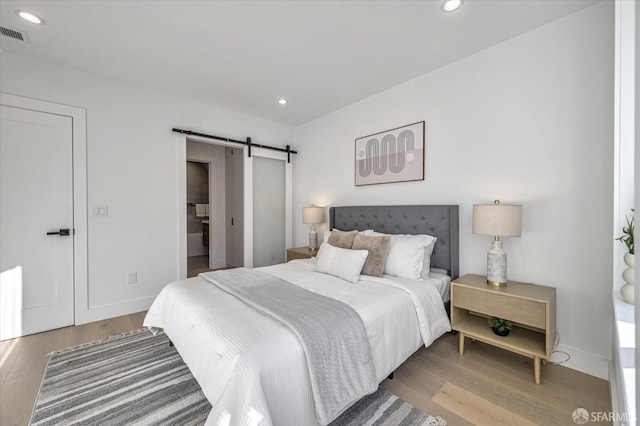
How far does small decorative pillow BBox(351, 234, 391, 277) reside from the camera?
2.44 meters

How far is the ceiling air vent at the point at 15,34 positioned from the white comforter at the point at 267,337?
2.49 metres

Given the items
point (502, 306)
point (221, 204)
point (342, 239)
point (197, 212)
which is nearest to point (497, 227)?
point (502, 306)

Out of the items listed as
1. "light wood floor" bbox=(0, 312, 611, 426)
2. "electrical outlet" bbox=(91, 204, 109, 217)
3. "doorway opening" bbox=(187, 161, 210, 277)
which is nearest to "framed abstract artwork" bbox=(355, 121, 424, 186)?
"light wood floor" bbox=(0, 312, 611, 426)

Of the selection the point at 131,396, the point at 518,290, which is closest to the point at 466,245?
the point at 518,290

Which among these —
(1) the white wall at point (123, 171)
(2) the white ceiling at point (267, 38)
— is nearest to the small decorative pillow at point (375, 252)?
(2) the white ceiling at point (267, 38)

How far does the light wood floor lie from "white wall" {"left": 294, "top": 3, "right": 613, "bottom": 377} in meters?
0.35

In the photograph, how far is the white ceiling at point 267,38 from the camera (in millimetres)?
1942

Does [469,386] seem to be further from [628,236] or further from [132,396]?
[132,396]

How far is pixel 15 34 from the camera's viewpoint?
2.25m

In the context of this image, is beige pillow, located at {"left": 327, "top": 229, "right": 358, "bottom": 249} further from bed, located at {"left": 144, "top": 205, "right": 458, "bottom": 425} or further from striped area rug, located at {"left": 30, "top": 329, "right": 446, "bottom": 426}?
striped area rug, located at {"left": 30, "top": 329, "right": 446, "bottom": 426}

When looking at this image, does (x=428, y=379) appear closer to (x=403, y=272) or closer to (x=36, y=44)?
(x=403, y=272)

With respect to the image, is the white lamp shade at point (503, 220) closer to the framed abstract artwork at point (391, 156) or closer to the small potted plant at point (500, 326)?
the small potted plant at point (500, 326)

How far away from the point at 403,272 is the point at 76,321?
3.47m

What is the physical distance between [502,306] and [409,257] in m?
0.76
